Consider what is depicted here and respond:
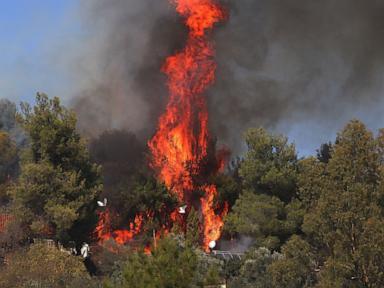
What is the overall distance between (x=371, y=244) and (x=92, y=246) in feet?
68.2

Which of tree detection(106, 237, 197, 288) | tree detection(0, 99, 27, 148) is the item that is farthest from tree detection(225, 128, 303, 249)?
tree detection(0, 99, 27, 148)

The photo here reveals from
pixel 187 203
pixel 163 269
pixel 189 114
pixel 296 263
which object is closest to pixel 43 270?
pixel 296 263

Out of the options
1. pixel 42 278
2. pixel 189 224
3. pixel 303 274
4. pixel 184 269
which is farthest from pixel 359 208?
pixel 189 224

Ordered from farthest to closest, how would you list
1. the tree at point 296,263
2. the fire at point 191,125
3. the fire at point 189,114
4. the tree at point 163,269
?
the fire at point 189,114, the fire at point 191,125, the tree at point 296,263, the tree at point 163,269

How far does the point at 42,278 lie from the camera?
2508cm

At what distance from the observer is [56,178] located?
1298 inches

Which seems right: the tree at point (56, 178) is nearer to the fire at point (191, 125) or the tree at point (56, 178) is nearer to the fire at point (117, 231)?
the fire at point (117, 231)

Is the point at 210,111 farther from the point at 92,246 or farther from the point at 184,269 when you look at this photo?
the point at 184,269

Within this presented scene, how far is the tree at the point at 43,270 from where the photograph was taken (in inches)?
953

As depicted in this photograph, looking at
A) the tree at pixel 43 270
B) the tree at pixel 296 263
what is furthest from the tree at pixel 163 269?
the tree at pixel 43 270

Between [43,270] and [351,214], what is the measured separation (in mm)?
13577

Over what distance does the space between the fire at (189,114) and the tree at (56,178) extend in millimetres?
9851

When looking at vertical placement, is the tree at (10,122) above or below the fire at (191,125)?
above

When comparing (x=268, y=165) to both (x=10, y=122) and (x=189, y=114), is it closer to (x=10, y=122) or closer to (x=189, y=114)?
(x=189, y=114)
